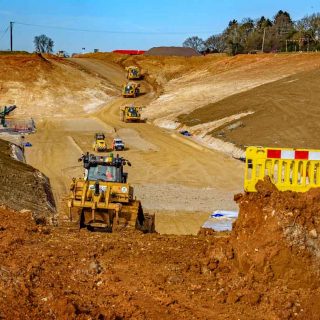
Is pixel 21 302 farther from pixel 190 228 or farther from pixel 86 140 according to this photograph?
pixel 86 140

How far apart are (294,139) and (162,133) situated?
47.5 feet

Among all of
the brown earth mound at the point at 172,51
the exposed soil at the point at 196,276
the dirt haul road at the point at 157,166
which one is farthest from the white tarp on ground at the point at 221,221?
the brown earth mound at the point at 172,51

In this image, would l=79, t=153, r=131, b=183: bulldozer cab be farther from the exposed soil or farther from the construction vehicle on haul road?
the exposed soil

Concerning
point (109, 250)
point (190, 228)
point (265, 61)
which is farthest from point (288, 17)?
point (109, 250)

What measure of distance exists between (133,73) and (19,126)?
31.3 meters

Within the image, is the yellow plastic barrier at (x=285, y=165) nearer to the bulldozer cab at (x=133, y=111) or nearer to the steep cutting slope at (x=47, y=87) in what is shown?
the bulldozer cab at (x=133, y=111)

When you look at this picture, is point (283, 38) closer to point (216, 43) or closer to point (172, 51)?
point (172, 51)

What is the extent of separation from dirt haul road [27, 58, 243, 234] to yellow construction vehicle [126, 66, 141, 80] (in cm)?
2004

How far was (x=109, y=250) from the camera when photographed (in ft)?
28.8

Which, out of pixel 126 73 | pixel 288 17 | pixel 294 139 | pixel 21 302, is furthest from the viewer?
pixel 288 17

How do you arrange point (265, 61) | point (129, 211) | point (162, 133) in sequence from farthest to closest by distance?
point (265, 61) < point (162, 133) < point (129, 211)

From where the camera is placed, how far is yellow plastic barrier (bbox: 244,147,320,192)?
8.69 meters

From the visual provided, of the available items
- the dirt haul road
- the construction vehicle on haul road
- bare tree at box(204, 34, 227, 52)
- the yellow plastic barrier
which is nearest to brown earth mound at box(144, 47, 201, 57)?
bare tree at box(204, 34, 227, 52)

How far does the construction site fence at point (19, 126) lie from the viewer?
50.5 metres
